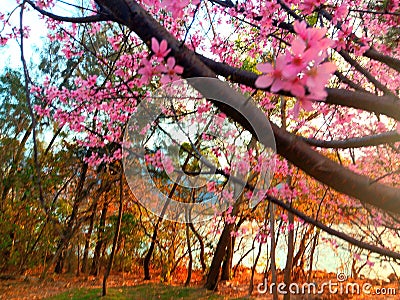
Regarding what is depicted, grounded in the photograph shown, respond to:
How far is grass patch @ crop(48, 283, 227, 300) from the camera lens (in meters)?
5.09

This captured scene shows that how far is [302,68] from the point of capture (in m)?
0.49

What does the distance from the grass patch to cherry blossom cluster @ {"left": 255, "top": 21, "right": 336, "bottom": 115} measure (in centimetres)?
508

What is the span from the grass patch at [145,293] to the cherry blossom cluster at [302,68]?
508 cm

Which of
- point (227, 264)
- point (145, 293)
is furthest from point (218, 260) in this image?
point (145, 293)

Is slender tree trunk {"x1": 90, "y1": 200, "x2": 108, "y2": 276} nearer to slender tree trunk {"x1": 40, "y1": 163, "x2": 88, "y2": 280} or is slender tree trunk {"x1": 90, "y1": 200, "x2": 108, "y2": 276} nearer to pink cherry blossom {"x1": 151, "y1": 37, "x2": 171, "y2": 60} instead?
slender tree trunk {"x1": 40, "y1": 163, "x2": 88, "y2": 280}

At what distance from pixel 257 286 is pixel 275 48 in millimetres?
3963

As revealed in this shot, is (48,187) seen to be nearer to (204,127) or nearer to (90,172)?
(90,172)

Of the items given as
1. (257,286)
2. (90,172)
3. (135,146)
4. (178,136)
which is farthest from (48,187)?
(178,136)

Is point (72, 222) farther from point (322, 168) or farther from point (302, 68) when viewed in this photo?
point (302, 68)

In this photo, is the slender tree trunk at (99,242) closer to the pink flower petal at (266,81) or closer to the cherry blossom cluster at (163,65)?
the cherry blossom cluster at (163,65)

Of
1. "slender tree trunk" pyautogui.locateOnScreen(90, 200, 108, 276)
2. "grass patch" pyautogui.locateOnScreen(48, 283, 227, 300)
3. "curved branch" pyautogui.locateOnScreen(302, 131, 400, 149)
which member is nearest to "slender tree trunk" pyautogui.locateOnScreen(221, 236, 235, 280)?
"grass patch" pyautogui.locateOnScreen(48, 283, 227, 300)

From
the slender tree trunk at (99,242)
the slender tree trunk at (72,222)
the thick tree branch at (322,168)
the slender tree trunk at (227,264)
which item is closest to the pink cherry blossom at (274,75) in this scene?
the thick tree branch at (322,168)

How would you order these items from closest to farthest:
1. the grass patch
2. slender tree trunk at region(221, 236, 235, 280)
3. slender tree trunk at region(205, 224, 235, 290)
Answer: the grass patch, slender tree trunk at region(205, 224, 235, 290), slender tree trunk at region(221, 236, 235, 280)

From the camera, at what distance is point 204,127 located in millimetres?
2480
